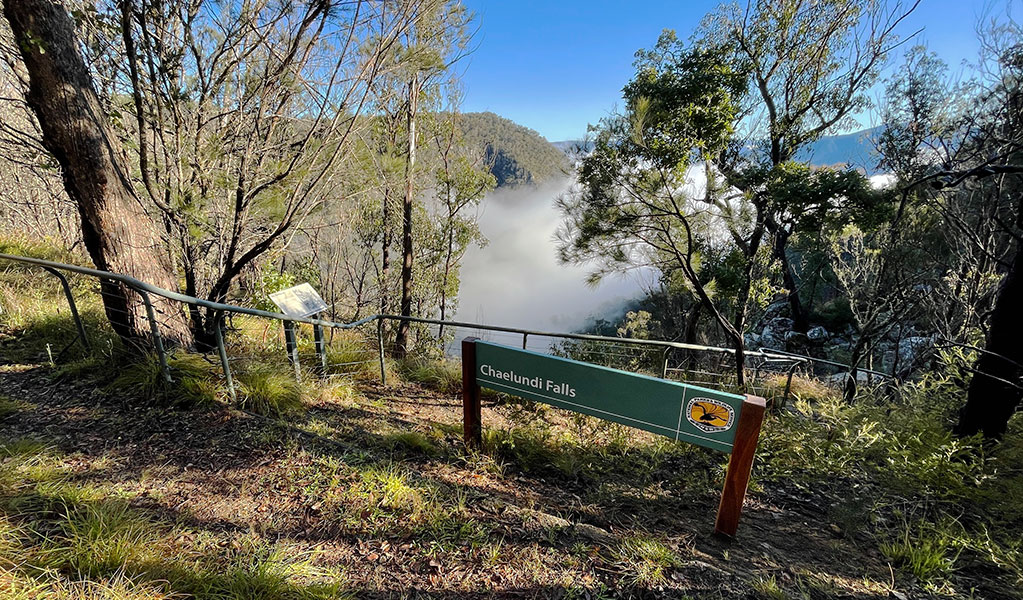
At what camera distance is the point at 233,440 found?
115 inches

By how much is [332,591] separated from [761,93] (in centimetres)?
1235

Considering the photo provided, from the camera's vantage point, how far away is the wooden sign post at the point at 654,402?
2240 mm

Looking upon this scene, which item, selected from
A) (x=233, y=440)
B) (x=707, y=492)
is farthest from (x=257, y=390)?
(x=707, y=492)

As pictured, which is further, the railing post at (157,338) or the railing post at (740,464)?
the railing post at (157,338)

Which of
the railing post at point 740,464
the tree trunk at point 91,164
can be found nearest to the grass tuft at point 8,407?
the tree trunk at point 91,164

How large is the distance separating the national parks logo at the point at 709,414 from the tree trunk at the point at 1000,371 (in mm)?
1757

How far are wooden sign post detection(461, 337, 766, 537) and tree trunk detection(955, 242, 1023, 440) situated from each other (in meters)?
1.71

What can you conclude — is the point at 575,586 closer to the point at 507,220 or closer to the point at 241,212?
the point at 241,212

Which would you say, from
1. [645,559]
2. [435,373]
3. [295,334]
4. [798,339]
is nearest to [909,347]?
[798,339]

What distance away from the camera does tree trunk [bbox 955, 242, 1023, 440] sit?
8.59 ft

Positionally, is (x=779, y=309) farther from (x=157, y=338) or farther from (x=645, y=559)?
(x=157, y=338)

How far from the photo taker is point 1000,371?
110 inches

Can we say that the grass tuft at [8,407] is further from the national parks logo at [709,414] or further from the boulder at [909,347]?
the boulder at [909,347]

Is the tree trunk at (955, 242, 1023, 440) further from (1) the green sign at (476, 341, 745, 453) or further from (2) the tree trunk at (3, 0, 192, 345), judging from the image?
(2) the tree trunk at (3, 0, 192, 345)
